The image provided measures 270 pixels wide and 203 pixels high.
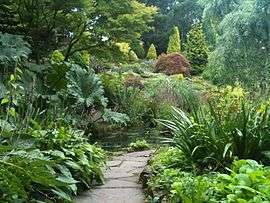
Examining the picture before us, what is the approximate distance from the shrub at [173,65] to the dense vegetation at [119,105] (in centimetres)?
5

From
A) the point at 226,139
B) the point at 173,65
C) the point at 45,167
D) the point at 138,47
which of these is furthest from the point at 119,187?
the point at 173,65

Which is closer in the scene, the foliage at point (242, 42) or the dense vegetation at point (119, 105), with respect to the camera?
the dense vegetation at point (119, 105)

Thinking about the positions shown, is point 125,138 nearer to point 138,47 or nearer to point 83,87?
point 83,87

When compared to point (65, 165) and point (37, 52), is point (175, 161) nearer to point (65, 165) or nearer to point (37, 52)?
point (65, 165)

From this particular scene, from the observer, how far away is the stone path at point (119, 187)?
12.1ft

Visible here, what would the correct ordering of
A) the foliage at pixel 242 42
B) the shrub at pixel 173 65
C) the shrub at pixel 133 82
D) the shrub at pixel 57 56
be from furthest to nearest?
the shrub at pixel 173 65, the shrub at pixel 133 82, the foliage at pixel 242 42, the shrub at pixel 57 56

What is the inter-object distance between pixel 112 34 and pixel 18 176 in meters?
6.36

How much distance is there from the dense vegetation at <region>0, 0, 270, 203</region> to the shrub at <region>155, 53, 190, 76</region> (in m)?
0.05

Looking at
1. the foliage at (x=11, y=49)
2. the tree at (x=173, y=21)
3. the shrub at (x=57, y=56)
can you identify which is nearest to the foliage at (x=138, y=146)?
the foliage at (x=11, y=49)

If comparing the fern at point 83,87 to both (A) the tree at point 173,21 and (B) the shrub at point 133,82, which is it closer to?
(B) the shrub at point 133,82

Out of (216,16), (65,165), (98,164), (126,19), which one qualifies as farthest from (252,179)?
(216,16)

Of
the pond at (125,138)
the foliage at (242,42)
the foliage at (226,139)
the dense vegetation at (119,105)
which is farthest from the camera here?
the foliage at (242,42)

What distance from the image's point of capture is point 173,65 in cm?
1723

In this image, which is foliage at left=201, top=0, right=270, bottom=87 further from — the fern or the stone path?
the stone path
